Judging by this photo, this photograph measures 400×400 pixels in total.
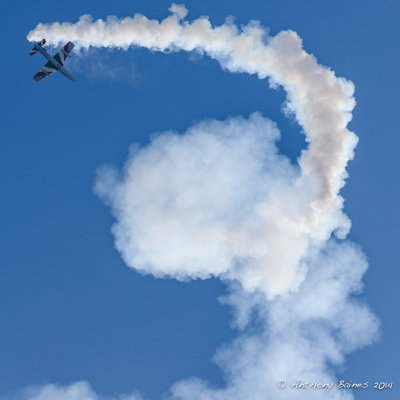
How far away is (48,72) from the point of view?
117625 millimetres

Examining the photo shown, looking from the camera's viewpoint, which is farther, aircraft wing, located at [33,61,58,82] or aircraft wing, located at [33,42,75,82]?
aircraft wing, located at [33,61,58,82]

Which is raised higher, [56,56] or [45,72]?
[56,56]

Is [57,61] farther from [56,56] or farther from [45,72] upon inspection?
[45,72]

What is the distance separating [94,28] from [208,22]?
25295mm

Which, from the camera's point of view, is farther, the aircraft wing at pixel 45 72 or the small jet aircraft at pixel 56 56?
the aircraft wing at pixel 45 72

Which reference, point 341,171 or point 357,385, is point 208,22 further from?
point 357,385

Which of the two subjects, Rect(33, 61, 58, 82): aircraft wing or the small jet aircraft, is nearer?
the small jet aircraft

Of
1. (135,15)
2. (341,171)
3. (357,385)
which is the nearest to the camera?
(357,385)

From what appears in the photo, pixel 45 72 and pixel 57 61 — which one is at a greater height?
pixel 57 61

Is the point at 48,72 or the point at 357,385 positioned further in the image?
the point at 48,72

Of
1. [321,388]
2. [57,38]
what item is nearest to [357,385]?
[321,388]

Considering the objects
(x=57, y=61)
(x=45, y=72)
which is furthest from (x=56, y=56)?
(x=45, y=72)

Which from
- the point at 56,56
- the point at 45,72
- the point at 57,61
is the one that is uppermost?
the point at 56,56

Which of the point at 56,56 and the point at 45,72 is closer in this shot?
the point at 56,56
